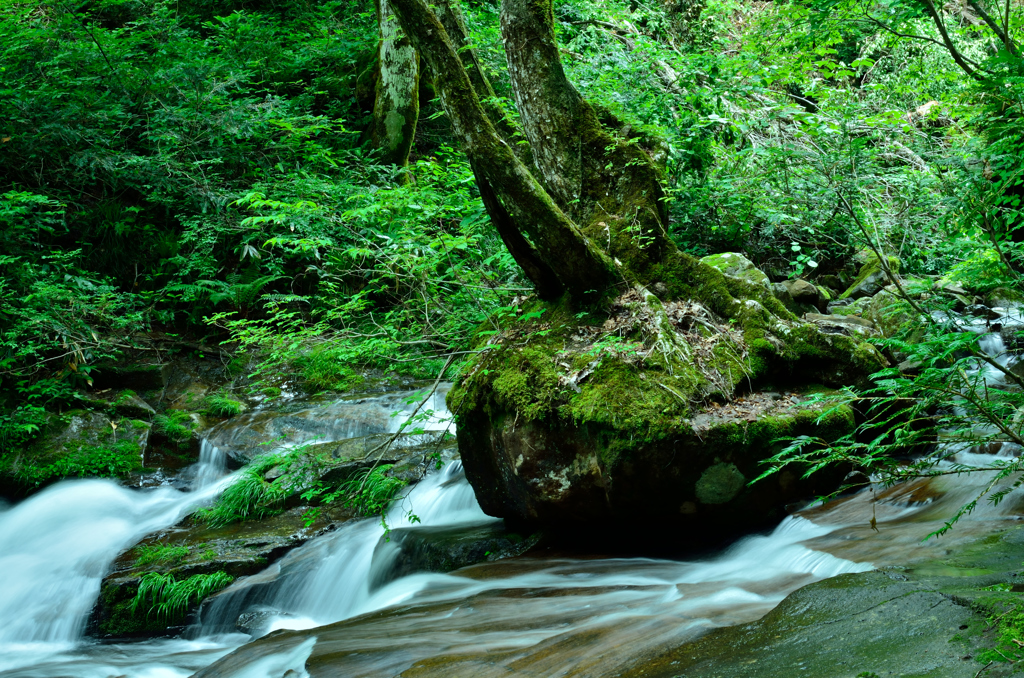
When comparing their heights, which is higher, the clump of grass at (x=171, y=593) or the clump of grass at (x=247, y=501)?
the clump of grass at (x=247, y=501)

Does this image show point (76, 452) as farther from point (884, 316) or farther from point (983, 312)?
point (983, 312)

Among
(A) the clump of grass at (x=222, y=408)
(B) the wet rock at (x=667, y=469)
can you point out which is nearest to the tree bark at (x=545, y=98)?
(B) the wet rock at (x=667, y=469)

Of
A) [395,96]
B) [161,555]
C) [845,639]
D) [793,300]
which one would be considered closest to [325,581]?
A: [161,555]

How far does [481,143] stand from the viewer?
15.5 ft

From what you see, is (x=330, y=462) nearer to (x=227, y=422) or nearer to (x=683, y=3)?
(x=227, y=422)

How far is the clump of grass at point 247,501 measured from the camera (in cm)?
655

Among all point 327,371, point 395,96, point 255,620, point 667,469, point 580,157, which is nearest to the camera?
point 667,469

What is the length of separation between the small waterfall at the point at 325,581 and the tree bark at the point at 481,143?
2.44m

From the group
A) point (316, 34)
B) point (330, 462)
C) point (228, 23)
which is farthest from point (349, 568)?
point (316, 34)

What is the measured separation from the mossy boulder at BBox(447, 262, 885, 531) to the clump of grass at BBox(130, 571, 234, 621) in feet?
7.77

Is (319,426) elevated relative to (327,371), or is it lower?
lower

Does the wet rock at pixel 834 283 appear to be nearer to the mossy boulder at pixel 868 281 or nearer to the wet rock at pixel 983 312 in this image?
the mossy boulder at pixel 868 281

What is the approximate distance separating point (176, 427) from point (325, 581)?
144 inches

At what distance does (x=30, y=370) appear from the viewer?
812 centimetres
